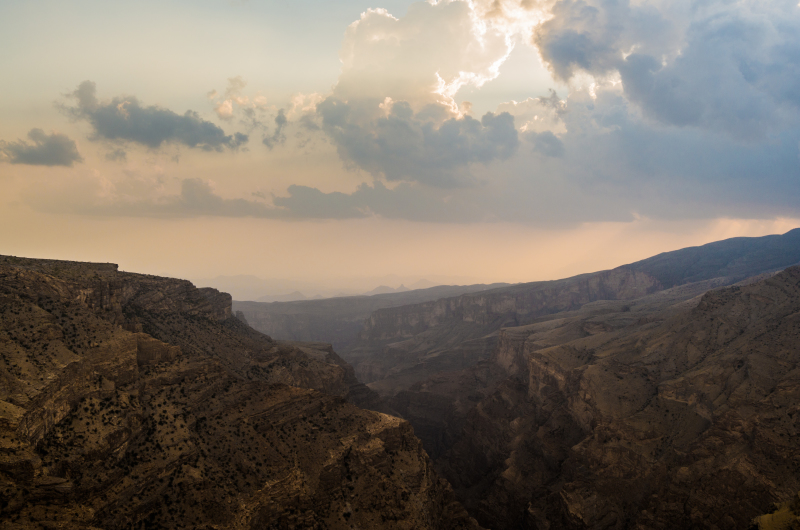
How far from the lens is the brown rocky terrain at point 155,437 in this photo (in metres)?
32.3

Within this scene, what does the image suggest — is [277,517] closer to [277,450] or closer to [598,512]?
[277,450]

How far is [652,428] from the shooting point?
224ft

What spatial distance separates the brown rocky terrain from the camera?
32312mm

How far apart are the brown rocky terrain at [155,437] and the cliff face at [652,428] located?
24.7 m

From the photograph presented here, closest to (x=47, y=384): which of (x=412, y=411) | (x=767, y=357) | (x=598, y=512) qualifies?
(x=598, y=512)

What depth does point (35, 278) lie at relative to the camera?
46.7 meters

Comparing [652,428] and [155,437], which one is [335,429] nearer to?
[155,437]

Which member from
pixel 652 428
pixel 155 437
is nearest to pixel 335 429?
pixel 155 437

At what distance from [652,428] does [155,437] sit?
222ft

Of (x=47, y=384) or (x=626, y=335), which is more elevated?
(x=47, y=384)

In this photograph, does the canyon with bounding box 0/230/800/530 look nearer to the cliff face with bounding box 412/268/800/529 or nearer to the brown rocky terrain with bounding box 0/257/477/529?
the brown rocky terrain with bounding box 0/257/477/529

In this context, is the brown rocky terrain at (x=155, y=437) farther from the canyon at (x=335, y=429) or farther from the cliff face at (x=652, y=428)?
the cliff face at (x=652, y=428)

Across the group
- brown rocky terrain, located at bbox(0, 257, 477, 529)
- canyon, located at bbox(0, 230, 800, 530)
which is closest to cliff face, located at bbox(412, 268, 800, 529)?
canyon, located at bbox(0, 230, 800, 530)

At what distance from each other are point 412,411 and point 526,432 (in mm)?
44808
